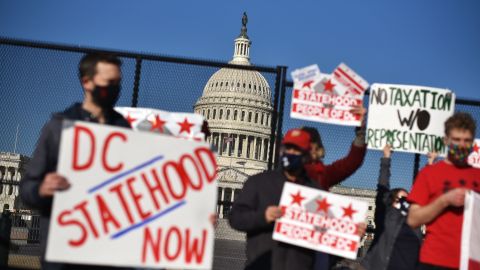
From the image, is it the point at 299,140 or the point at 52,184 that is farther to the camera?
Answer: the point at 299,140

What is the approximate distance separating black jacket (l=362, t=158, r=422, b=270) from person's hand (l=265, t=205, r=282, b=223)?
82.7 inches

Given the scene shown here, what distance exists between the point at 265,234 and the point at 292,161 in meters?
0.58

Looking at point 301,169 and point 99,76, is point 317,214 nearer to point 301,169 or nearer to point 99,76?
point 301,169

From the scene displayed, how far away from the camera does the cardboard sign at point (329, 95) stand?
6.87 metres

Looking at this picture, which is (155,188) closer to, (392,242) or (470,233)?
(470,233)

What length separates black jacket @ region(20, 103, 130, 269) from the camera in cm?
415

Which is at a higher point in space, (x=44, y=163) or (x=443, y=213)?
(x=44, y=163)

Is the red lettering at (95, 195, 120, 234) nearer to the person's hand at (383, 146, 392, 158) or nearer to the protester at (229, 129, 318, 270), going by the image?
the protester at (229, 129, 318, 270)

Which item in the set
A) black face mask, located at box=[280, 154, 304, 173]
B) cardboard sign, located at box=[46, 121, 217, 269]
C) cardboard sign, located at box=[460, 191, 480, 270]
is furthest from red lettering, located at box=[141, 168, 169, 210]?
cardboard sign, located at box=[460, 191, 480, 270]

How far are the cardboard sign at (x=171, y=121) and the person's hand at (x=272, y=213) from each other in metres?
2.13

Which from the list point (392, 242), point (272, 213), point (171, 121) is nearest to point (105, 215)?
point (272, 213)

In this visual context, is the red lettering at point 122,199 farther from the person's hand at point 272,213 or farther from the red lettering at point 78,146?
the person's hand at point 272,213

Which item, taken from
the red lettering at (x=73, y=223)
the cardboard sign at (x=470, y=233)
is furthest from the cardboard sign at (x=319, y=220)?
the red lettering at (x=73, y=223)

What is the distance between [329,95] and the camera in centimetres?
692
